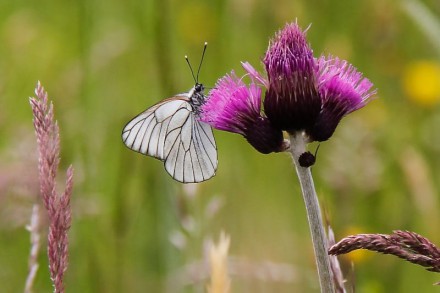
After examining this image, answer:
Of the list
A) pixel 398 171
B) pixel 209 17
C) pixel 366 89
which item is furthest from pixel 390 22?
pixel 366 89

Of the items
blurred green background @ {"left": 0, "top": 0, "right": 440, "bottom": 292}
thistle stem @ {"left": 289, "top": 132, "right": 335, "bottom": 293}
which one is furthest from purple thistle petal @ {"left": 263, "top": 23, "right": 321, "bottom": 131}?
blurred green background @ {"left": 0, "top": 0, "right": 440, "bottom": 292}

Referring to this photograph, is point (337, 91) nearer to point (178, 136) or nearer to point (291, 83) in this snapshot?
point (291, 83)

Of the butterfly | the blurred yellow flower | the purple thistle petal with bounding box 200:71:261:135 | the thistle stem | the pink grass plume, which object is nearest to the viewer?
the thistle stem

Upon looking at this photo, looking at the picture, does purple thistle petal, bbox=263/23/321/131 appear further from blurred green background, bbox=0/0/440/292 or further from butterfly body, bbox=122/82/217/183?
butterfly body, bbox=122/82/217/183

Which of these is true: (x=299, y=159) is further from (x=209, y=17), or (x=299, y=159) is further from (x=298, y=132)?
(x=209, y=17)

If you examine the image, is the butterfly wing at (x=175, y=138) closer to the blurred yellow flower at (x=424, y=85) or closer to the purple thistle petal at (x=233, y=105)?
the purple thistle petal at (x=233, y=105)

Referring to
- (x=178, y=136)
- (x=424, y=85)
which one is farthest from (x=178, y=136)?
(x=424, y=85)
